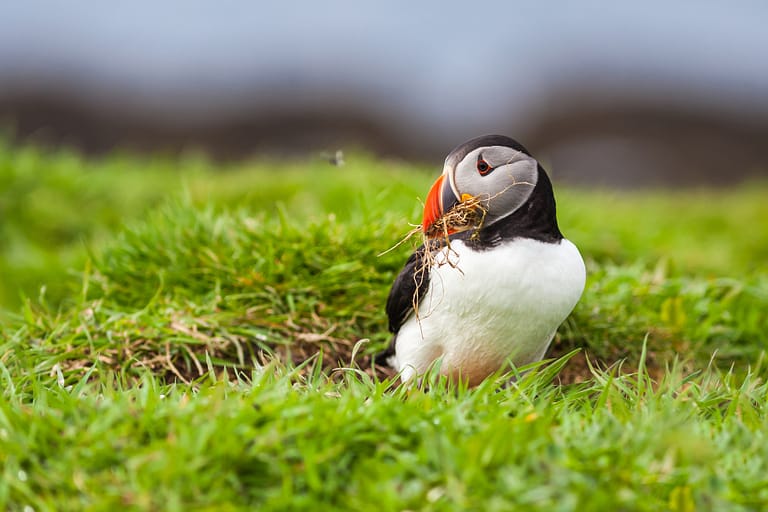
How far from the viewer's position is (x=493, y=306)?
3078mm

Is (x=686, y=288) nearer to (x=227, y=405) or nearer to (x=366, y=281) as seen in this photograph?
(x=366, y=281)

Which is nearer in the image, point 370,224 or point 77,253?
point 370,224

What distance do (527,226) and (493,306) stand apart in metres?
0.32

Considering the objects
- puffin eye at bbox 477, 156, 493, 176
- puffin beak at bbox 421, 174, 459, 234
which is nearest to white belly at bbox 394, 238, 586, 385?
puffin beak at bbox 421, 174, 459, 234

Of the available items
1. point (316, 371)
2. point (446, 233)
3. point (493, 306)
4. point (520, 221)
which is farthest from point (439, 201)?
point (316, 371)

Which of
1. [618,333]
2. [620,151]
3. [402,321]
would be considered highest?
[402,321]

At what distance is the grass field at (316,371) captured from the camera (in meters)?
2.32

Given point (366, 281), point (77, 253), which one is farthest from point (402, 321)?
point (77, 253)

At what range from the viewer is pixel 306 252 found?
165 inches

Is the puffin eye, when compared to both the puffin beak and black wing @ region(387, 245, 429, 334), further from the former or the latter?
black wing @ region(387, 245, 429, 334)

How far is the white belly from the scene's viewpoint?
10.0 ft

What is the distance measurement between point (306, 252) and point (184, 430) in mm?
1858

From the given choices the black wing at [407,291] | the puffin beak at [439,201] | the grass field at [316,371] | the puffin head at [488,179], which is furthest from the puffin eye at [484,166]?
the grass field at [316,371]

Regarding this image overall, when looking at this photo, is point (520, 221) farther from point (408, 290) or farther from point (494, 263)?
point (408, 290)
